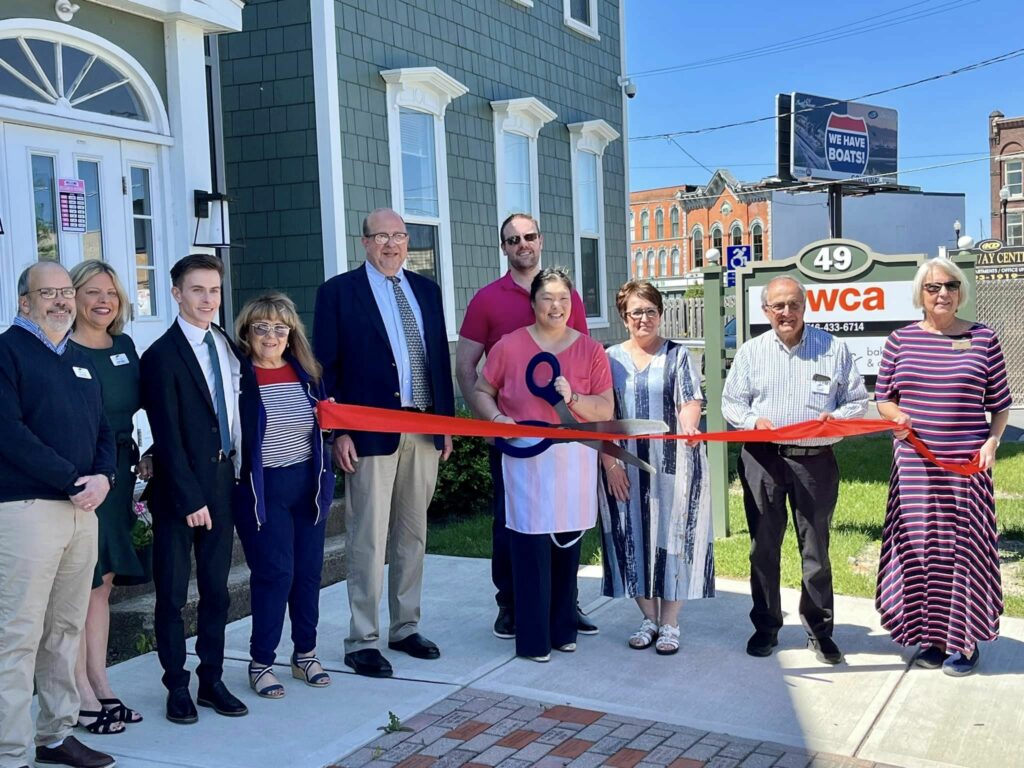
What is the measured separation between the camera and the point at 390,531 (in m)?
5.27

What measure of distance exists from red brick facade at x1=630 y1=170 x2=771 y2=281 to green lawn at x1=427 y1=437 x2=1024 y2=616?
176 ft

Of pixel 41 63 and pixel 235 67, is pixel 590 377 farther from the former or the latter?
pixel 235 67

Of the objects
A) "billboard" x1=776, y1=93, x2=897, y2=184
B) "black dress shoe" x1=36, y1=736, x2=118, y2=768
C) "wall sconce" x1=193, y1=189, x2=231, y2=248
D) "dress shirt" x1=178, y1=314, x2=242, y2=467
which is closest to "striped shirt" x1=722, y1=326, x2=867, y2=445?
"dress shirt" x1=178, y1=314, x2=242, y2=467

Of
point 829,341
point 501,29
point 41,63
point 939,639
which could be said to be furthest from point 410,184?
point 939,639

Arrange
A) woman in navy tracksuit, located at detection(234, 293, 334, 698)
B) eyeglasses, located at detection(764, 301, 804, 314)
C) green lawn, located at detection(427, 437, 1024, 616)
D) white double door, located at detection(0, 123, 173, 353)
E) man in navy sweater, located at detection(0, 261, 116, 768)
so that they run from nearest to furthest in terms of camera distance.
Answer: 1. man in navy sweater, located at detection(0, 261, 116, 768)
2. woman in navy tracksuit, located at detection(234, 293, 334, 698)
3. eyeglasses, located at detection(764, 301, 804, 314)
4. green lawn, located at detection(427, 437, 1024, 616)
5. white double door, located at detection(0, 123, 173, 353)

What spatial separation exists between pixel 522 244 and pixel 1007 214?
66.1 meters

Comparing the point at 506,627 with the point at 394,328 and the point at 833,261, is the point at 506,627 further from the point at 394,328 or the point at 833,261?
the point at 833,261

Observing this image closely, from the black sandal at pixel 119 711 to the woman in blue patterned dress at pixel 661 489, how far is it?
7.41 ft

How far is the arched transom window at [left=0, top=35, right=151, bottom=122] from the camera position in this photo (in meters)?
6.73

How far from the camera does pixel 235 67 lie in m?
9.72

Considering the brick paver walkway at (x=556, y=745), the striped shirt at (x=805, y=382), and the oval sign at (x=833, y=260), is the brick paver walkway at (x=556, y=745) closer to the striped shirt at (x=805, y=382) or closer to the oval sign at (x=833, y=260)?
the striped shirt at (x=805, y=382)

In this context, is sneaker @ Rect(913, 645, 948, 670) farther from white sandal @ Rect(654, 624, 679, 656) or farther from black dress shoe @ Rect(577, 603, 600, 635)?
black dress shoe @ Rect(577, 603, 600, 635)

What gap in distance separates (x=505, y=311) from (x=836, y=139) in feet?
124

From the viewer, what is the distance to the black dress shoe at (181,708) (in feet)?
14.2
